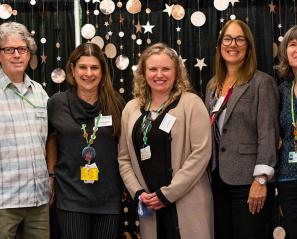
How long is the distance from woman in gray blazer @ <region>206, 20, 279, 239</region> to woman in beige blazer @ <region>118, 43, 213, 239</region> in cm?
12

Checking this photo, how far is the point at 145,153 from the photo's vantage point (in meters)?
2.44

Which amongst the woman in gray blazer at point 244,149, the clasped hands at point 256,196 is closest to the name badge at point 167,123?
the woman in gray blazer at point 244,149

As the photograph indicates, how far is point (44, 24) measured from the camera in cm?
325

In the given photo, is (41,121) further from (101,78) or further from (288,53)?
(288,53)

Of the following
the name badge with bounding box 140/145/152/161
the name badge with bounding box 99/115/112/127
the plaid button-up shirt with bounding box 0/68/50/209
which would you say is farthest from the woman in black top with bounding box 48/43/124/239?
the name badge with bounding box 140/145/152/161

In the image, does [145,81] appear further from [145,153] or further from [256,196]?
[256,196]

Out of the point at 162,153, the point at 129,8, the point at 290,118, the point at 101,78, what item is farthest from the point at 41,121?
the point at 290,118

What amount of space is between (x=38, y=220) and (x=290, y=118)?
Answer: 5.18 feet

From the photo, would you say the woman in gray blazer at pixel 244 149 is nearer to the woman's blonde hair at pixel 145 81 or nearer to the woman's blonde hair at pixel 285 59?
the woman's blonde hair at pixel 285 59

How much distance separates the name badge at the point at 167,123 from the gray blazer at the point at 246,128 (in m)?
0.32

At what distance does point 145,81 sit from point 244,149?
2.39 feet

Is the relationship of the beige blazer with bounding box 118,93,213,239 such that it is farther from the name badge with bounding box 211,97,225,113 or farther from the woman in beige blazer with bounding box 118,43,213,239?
the name badge with bounding box 211,97,225,113

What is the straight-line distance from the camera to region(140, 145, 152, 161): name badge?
7.97 ft

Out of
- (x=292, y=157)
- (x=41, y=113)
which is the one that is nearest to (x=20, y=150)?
(x=41, y=113)
